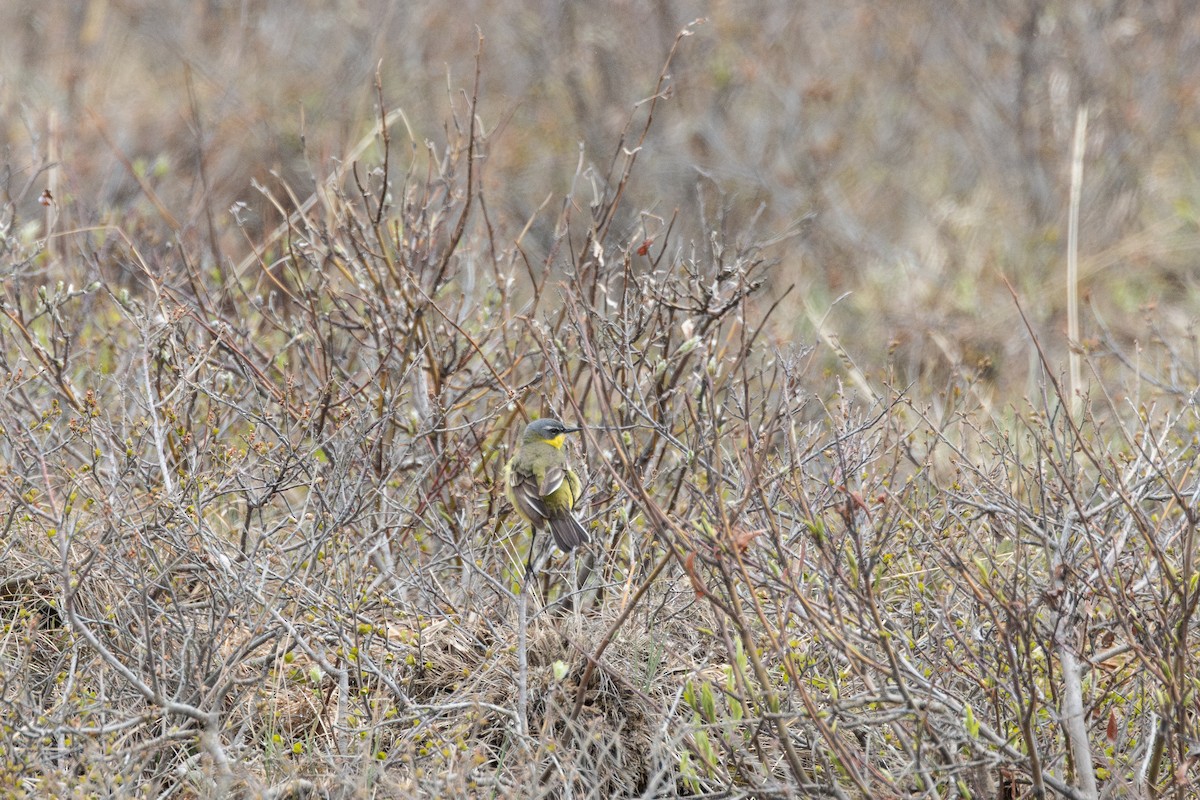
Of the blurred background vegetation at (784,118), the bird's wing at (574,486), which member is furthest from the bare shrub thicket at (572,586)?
the blurred background vegetation at (784,118)

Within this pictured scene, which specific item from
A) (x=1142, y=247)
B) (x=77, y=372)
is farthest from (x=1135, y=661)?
(x=1142, y=247)

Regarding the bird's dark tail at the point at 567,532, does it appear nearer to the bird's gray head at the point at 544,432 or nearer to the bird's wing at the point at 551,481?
the bird's wing at the point at 551,481

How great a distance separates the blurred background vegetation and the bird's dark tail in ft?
16.2

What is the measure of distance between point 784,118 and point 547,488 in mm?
8324

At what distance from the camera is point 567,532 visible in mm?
4660

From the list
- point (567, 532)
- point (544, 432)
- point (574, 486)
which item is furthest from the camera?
point (544, 432)

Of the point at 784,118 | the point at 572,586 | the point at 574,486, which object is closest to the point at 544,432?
the point at 574,486

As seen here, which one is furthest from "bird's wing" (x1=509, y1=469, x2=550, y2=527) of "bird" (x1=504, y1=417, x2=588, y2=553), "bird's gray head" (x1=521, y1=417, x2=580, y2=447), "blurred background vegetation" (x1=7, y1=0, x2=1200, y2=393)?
"blurred background vegetation" (x1=7, y1=0, x2=1200, y2=393)

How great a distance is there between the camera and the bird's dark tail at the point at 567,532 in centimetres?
464

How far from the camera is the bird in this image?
4.67 m

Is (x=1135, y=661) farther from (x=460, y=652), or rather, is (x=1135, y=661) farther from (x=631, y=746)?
(x=460, y=652)

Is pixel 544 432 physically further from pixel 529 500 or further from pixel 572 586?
pixel 572 586

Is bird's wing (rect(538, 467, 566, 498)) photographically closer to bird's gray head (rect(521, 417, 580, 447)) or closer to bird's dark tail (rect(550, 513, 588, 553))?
bird's dark tail (rect(550, 513, 588, 553))

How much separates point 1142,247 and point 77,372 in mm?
8390
